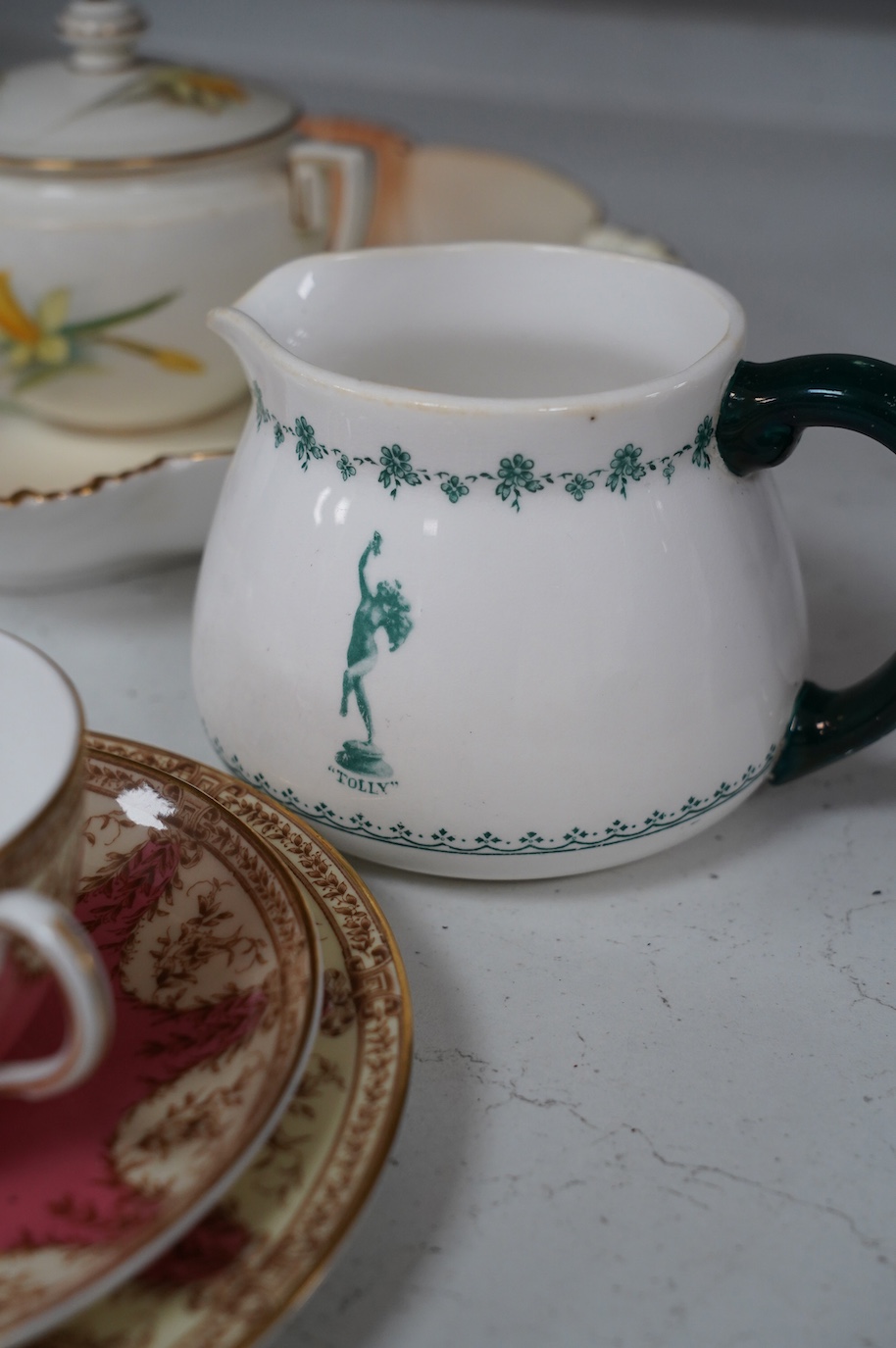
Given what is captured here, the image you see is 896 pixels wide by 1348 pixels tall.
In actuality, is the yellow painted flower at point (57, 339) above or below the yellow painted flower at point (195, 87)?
below

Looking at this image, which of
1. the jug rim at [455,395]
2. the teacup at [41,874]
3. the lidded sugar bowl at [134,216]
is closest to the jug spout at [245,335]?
the jug rim at [455,395]

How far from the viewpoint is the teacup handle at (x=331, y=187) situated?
66cm

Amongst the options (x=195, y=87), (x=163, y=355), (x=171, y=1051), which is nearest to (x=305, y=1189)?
(x=171, y=1051)

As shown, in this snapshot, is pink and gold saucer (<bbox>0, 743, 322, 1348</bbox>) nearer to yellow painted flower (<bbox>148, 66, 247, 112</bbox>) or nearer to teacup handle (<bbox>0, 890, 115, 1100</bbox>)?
teacup handle (<bbox>0, 890, 115, 1100</bbox>)

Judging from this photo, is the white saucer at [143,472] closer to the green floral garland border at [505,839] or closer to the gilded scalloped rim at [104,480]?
the gilded scalloped rim at [104,480]

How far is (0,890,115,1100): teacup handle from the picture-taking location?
270mm

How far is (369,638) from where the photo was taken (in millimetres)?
405

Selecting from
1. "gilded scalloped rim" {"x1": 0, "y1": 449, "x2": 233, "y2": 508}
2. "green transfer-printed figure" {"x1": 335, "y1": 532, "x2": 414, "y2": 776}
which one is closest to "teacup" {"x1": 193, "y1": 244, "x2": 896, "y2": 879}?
"green transfer-printed figure" {"x1": 335, "y1": 532, "x2": 414, "y2": 776}

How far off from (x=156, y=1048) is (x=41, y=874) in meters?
0.07

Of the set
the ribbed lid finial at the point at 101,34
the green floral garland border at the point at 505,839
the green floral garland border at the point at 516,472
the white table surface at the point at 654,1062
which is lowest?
the white table surface at the point at 654,1062

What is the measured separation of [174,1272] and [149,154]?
50cm

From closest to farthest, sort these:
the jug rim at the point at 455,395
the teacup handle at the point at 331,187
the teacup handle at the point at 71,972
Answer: the teacup handle at the point at 71,972 → the jug rim at the point at 455,395 → the teacup handle at the point at 331,187

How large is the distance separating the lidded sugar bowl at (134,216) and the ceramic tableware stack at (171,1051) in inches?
11.9

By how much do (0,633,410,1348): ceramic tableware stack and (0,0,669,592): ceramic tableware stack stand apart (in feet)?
0.70
